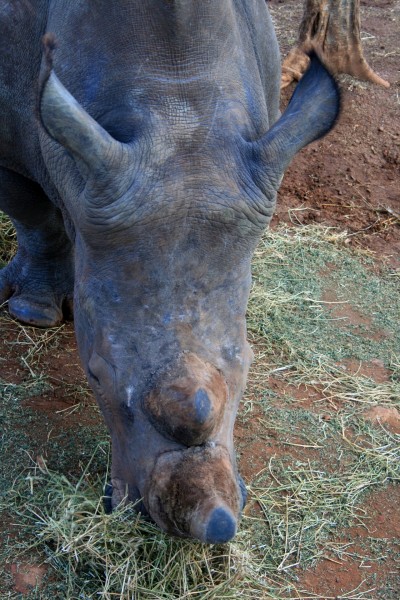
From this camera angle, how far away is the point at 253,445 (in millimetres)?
4316

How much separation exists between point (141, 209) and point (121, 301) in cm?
35

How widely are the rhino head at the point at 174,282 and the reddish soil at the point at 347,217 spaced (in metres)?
Result: 0.49

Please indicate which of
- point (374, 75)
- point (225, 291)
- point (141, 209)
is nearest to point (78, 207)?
point (141, 209)

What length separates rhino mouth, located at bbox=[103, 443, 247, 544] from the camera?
2748mm

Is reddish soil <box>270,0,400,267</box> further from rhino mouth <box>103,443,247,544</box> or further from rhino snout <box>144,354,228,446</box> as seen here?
rhino mouth <box>103,443,247,544</box>

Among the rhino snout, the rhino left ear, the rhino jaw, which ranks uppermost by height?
the rhino left ear

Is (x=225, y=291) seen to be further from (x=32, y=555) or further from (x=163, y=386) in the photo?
(x=32, y=555)

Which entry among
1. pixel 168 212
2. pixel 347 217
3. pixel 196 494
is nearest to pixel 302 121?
pixel 168 212

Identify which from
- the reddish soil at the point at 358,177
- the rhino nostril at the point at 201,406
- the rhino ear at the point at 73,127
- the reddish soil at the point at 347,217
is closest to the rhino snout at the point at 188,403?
the rhino nostril at the point at 201,406

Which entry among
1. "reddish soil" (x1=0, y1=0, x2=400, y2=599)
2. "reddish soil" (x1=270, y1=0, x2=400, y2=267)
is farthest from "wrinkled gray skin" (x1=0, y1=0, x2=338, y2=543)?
"reddish soil" (x1=270, y1=0, x2=400, y2=267)

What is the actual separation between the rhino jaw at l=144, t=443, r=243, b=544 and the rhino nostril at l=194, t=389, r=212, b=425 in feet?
0.45

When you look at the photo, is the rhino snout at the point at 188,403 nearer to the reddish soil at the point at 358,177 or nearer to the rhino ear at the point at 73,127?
the rhino ear at the point at 73,127

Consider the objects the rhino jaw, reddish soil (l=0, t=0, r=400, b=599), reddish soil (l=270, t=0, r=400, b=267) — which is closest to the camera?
the rhino jaw

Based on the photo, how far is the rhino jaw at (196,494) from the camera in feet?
9.02
